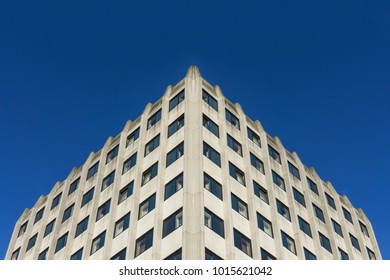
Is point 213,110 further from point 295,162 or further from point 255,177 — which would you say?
point 295,162

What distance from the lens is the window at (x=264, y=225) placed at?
150 feet

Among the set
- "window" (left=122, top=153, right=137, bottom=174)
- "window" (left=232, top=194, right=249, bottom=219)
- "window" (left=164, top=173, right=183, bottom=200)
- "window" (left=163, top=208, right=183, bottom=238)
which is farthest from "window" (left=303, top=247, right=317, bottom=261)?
"window" (left=122, top=153, right=137, bottom=174)

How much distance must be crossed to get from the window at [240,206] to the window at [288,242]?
4.95 metres

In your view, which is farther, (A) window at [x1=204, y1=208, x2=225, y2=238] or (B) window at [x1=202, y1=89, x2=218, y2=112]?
(B) window at [x1=202, y1=89, x2=218, y2=112]

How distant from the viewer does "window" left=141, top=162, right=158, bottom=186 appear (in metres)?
47.0

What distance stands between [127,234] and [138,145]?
11.3 m

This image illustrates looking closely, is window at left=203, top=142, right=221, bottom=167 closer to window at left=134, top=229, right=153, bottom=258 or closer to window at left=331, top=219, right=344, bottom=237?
window at left=134, top=229, right=153, bottom=258

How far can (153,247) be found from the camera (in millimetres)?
39344

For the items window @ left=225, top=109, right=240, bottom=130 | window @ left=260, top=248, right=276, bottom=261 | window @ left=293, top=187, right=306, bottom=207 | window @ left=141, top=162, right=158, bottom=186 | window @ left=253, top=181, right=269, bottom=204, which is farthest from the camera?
window @ left=293, top=187, right=306, bottom=207

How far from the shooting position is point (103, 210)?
50750 mm

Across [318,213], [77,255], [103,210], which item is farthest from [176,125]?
[318,213]

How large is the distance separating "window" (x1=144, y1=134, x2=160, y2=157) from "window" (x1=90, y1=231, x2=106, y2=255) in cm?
870

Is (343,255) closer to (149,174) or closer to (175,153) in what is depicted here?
(175,153)
